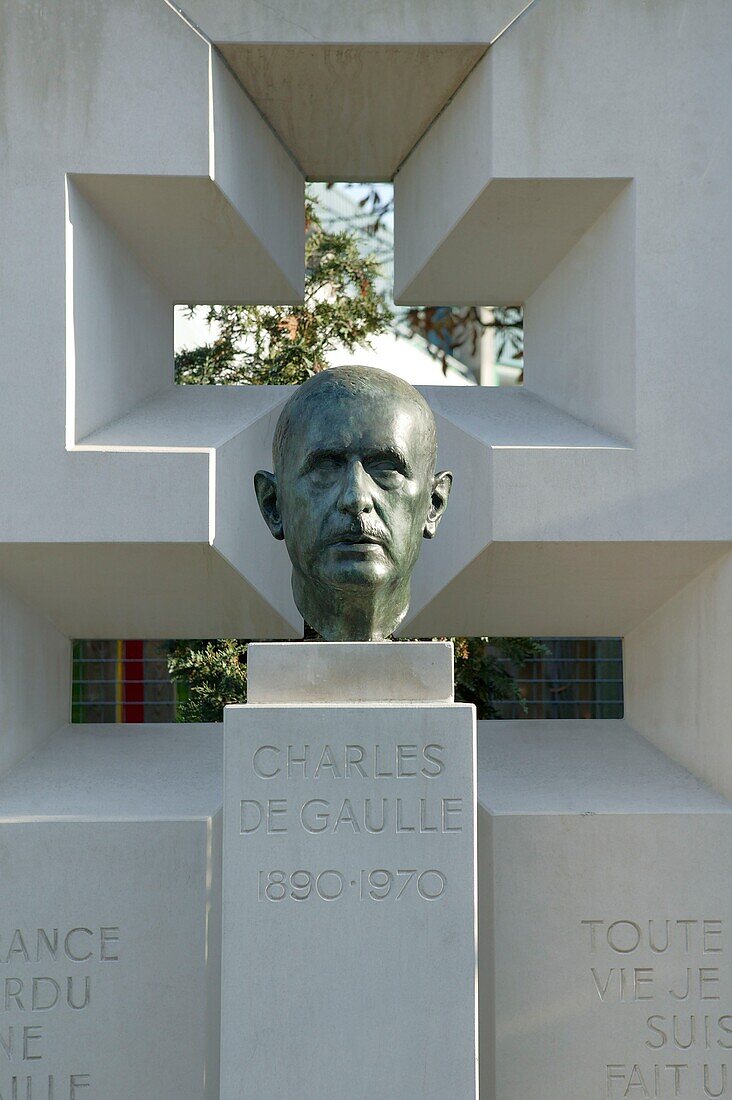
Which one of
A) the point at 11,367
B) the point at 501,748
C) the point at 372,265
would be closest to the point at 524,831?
the point at 501,748

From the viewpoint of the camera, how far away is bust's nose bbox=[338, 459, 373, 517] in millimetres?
4418

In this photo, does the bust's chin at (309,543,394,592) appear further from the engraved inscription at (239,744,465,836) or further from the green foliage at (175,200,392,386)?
the green foliage at (175,200,392,386)

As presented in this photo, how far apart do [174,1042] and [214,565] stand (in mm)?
1943

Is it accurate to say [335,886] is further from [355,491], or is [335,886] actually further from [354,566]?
[355,491]

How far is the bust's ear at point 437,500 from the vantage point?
16.2 ft

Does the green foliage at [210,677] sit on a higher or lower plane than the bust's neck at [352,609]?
higher

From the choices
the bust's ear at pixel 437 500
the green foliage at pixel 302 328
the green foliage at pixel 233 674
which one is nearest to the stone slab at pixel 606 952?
the bust's ear at pixel 437 500

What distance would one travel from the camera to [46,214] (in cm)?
553

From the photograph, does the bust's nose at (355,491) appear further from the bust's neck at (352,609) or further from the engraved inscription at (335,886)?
the engraved inscription at (335,886)

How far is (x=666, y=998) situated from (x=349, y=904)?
6.00 feet

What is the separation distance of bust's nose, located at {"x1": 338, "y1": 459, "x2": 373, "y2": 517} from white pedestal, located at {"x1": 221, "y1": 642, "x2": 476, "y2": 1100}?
2.16ft

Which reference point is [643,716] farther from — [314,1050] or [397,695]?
[314,1050]

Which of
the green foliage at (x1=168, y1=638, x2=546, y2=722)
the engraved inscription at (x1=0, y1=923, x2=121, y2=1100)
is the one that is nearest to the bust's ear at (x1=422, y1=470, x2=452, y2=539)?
the engraved inscription at (x1=0, y1=923, x2=121, y2=1100)

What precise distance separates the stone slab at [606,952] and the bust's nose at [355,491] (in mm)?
1667
